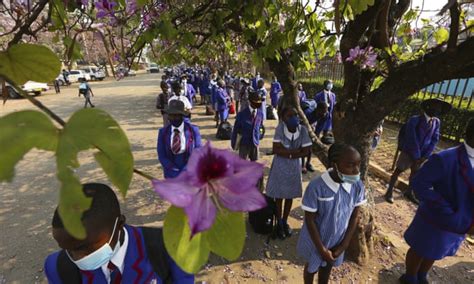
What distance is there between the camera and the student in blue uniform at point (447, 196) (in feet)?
7.61

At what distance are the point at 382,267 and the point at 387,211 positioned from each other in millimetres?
1387

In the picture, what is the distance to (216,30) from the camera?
3012 millimetres

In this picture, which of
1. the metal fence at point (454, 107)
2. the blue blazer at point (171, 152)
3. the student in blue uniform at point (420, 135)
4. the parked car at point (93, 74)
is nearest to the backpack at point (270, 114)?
the metal fence at point (454, 107)

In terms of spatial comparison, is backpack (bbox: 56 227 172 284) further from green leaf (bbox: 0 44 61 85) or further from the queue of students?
green leaf (bbox: 0 44 61 85)

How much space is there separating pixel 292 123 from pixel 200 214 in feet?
10.6

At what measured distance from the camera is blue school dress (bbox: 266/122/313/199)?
356 cm

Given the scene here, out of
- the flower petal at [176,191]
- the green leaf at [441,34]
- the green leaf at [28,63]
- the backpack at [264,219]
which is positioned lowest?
the backpack at [264,219]

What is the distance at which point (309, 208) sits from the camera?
7.74 ft

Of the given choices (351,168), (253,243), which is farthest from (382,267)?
(351,168)

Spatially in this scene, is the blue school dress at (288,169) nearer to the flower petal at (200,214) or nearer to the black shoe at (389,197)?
the black shoe at (389,197)

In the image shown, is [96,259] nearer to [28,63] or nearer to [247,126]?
[28,63]

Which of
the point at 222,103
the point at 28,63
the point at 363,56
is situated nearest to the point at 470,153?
the point at 363,56

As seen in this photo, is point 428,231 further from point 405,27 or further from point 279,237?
A: point 405,27

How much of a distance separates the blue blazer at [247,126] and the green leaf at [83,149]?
425cm
